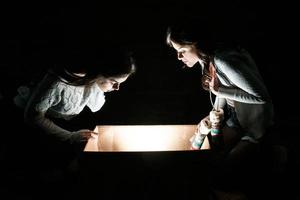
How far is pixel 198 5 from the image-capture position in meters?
2.89

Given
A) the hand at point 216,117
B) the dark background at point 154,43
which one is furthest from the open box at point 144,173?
the dark background at point 154,43

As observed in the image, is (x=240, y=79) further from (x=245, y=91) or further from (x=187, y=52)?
(x=187, y=52)

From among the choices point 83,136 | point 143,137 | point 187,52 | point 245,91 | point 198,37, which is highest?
point 198,37

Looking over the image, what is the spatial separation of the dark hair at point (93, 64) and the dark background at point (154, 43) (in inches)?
42.1

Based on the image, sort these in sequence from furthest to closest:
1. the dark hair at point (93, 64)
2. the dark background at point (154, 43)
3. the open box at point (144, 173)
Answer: the dark background at point (154, 43) < the dark hair at point (93, 64) < the open box at point (144, 173)

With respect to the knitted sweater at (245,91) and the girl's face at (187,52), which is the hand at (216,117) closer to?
the knitted sweater at (245,91)

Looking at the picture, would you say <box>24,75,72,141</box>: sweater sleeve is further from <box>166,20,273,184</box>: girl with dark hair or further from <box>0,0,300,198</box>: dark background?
<box>0,0,300,198</box>: dark background

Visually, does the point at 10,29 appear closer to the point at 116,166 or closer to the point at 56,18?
the point at 56,18

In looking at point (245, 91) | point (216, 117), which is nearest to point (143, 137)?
point (216, 117)

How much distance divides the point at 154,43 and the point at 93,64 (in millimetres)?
1302

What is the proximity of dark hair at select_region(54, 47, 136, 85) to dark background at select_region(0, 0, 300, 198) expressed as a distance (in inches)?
42.1

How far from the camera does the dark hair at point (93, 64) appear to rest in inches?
70.2

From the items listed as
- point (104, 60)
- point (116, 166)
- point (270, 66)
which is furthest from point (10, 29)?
point (270, 66)

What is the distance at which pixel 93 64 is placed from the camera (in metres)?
1.80
